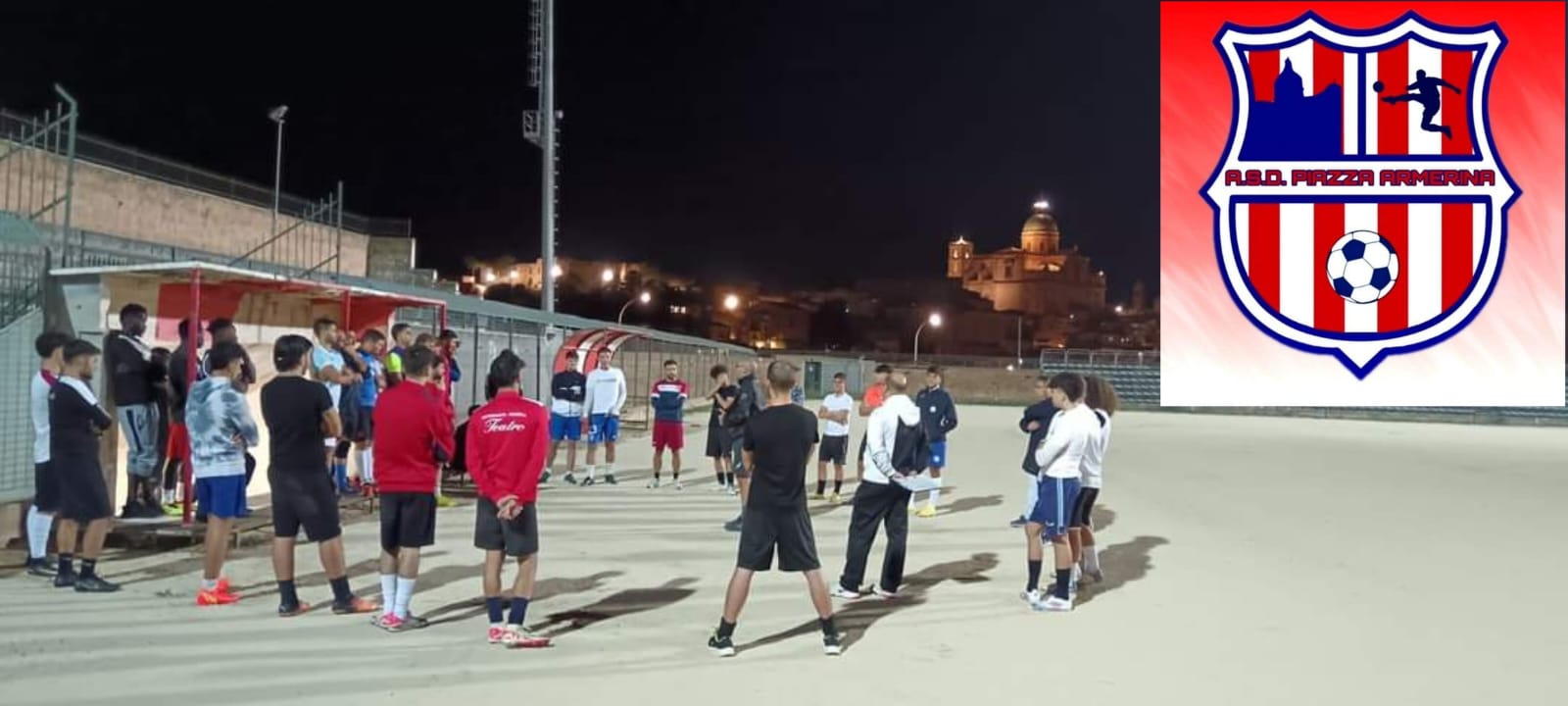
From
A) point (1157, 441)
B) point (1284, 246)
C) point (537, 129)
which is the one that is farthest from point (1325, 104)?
point (537, 129)

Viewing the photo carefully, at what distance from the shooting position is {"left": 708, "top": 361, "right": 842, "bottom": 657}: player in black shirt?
5.55 meters

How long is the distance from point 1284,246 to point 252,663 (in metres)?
14.6

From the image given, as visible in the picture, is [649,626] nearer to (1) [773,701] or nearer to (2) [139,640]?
(1) [773,701]

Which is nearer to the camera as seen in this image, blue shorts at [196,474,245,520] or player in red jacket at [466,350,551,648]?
player in red jacket at [466,350,551,648]

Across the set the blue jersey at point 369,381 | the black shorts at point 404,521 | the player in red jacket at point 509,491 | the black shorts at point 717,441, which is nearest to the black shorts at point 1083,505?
the player in red jacket at point 509,491

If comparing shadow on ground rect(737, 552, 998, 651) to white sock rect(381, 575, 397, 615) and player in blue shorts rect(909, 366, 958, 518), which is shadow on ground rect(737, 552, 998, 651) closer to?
white sock rect(381, 575, 397, 615)

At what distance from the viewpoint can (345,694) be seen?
473cm

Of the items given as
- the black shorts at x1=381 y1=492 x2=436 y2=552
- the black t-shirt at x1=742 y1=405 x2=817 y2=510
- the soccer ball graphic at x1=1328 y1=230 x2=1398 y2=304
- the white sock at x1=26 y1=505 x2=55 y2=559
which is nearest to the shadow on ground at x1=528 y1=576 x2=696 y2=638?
the black shorts at x1=381 y1=492 x2=436 y2=552

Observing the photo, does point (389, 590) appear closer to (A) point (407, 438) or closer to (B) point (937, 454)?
(A) point (407, 438)

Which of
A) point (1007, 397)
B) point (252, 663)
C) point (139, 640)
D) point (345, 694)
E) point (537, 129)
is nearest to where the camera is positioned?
point (345, 694)

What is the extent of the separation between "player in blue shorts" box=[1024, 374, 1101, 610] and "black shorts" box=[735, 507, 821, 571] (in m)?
1.89

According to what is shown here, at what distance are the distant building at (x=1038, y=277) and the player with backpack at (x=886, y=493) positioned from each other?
448 feet

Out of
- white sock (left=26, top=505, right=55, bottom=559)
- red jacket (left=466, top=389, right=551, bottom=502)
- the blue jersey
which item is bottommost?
white sock (left=26, top=505, right=55, bottom=559)

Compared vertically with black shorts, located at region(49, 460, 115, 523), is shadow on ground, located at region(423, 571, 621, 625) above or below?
below
